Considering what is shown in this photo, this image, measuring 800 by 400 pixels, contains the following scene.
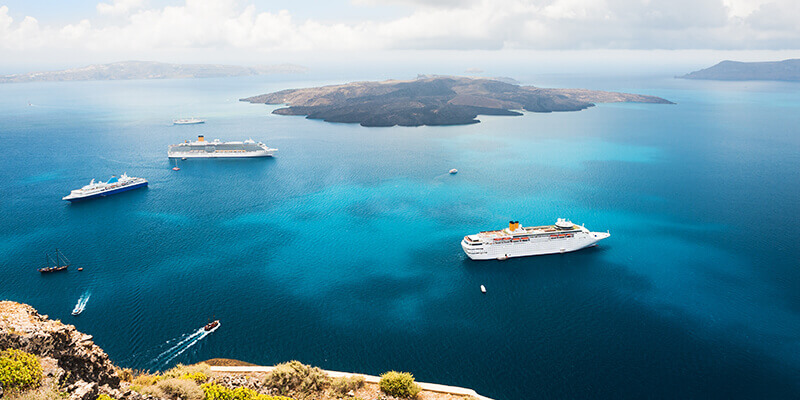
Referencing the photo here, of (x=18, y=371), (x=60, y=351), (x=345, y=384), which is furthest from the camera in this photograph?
(x=345, y=384)

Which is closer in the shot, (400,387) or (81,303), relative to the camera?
(400,387)

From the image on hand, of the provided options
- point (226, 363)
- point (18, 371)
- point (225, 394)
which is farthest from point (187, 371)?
point (18, 371)

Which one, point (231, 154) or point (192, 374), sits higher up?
point (231, 154)

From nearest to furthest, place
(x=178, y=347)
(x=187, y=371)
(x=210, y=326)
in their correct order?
(x=187, y=371) → (x=178, y=347) → (x=210, y=326)

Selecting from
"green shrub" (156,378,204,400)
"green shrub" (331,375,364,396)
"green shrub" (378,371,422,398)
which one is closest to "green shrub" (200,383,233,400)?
"green shrub" (156,378,204,400)

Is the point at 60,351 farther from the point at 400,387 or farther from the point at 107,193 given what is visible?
the point at 107,193

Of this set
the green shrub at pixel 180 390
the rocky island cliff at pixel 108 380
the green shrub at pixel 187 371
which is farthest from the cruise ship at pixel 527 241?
the green shrub at pixel 180 390

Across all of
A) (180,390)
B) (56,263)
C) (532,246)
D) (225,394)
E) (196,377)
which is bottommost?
(56,263)

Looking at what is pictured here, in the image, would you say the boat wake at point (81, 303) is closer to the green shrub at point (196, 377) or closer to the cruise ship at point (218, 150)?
the green shrub at point (196, 377)

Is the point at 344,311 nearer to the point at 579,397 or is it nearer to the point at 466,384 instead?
the point at 466,384
